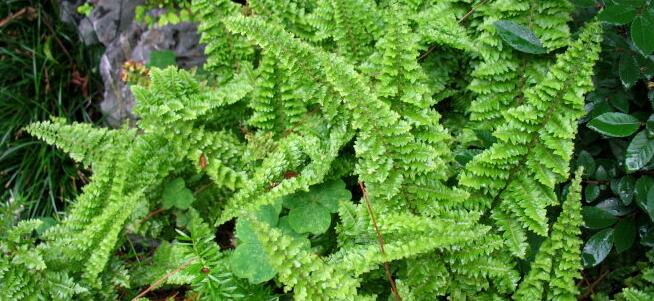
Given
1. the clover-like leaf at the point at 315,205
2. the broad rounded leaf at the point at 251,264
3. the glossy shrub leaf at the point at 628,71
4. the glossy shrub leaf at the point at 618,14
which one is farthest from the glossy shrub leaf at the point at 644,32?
the broad rounded leaf at the point at 251,264

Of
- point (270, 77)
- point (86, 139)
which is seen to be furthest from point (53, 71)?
point (270, 77)

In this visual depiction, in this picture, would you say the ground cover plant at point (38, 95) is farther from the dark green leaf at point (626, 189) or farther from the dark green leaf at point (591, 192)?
the dark green leaf at point (626, 189)

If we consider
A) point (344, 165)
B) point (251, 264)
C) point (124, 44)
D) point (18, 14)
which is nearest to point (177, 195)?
point (251, 264)

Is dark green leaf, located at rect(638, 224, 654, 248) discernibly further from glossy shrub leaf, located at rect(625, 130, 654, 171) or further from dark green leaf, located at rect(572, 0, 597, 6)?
dark green leaf, located at rect(572, 0, 597, 6)

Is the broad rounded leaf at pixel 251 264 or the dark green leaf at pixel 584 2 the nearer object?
the dark green leaf at pixel 584 2

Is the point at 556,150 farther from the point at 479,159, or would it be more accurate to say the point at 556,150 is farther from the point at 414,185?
the point at 414,185

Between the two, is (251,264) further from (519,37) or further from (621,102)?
(621,102)
